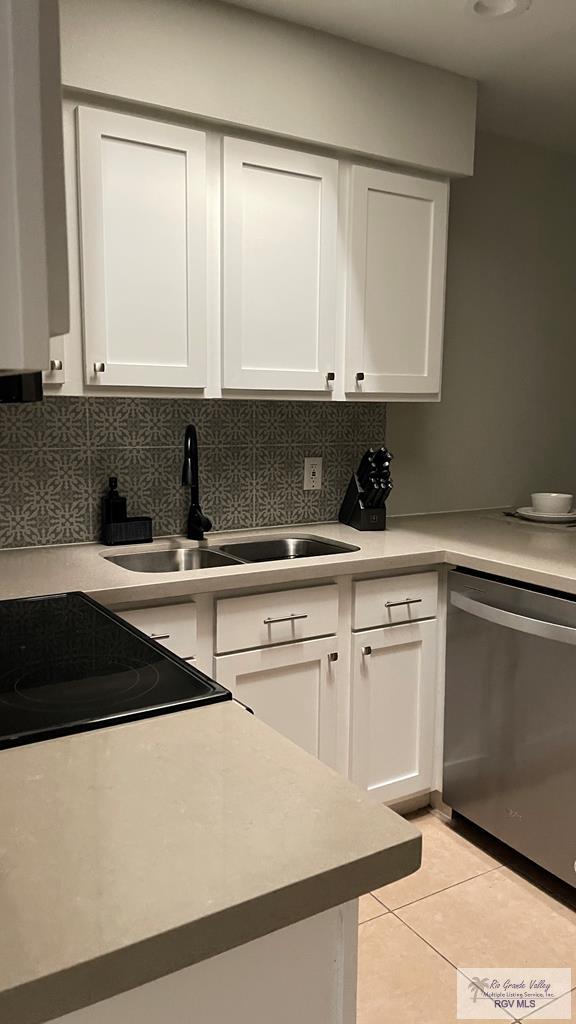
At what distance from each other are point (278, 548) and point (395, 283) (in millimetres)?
971

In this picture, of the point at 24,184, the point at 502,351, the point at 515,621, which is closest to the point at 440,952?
the point at 515,621

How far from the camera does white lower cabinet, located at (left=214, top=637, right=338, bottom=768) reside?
2168mm

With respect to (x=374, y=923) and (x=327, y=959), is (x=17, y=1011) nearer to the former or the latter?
(x=327, y=959)

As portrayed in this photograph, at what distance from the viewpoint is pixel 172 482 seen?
2604 mm

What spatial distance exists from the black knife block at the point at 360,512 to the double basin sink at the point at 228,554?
210 mm

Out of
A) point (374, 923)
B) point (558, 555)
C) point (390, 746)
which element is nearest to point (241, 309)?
point (558, 555)

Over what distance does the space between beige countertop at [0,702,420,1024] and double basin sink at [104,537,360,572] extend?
1.35m

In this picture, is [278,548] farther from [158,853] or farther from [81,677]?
[158,853]

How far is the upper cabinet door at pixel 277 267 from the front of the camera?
7.41 ft

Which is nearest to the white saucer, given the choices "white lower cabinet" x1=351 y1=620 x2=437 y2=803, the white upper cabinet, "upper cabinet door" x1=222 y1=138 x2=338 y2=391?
"white lower cabinet" x1=351 y1=620 x2=437 y2=803

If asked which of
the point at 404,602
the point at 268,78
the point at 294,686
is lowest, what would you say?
the point at 294,686

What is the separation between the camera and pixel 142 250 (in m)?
2.13

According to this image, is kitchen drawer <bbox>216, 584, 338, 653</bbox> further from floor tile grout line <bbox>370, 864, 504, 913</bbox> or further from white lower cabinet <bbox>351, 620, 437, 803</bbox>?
floor tile grout line <bbox>370, 864, 504, 913</bbox>

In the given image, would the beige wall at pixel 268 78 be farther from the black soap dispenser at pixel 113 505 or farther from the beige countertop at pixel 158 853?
the beige countertop at pixel 158 853
